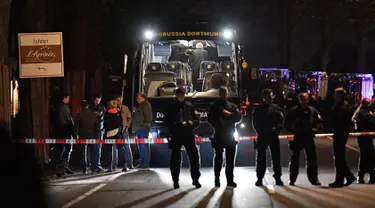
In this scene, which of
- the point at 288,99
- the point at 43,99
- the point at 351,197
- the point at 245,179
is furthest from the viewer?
the point at 288,99

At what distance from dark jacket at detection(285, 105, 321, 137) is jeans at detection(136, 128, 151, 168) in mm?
4090

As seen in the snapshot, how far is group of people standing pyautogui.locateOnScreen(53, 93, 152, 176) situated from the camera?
1293 cm

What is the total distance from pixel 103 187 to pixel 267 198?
3244 millimetres

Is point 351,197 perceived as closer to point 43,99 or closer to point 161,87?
point 161,87

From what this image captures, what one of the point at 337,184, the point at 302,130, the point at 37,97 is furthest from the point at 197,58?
the point at 337,184

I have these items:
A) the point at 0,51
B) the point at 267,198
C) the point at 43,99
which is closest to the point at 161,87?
the point at 43,99

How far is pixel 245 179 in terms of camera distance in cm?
1150

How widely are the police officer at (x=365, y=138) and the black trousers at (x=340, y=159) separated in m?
0.76

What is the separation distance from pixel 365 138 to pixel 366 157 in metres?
0.37

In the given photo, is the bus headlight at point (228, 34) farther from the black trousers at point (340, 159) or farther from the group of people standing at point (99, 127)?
the black trousers at point (340, 159)

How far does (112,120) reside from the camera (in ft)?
43.4

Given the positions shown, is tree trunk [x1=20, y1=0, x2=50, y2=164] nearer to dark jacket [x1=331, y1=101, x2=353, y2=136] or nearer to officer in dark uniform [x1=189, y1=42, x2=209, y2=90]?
officer in dark uniform [x1=189, y1=42, x2=209, y2=90]

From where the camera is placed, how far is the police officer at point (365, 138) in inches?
434

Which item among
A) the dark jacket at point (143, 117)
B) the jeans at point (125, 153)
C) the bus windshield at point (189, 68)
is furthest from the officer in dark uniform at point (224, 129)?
the bus windshield at point (189, 68)
